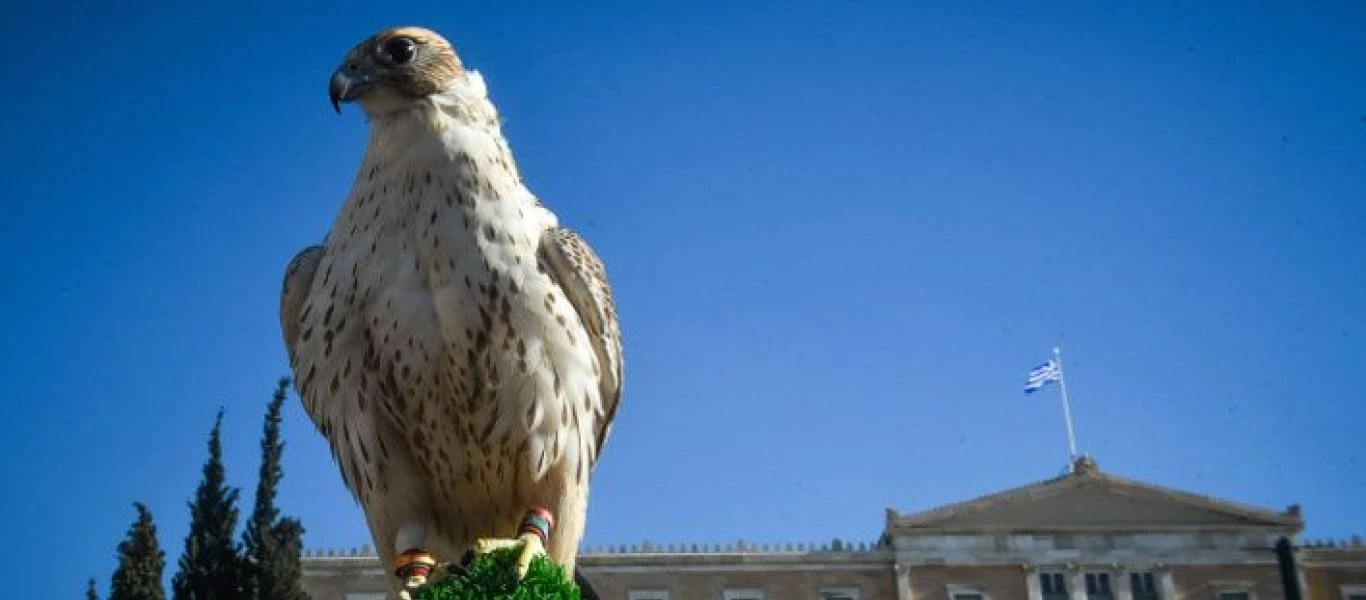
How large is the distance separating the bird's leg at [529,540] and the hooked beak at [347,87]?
1.36 meters

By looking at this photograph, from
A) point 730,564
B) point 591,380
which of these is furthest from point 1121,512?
point 591,380

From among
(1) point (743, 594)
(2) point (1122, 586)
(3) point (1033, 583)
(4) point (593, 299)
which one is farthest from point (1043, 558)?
(4) point (593, 299)

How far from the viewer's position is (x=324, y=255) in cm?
366

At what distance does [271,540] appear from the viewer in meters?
19.6

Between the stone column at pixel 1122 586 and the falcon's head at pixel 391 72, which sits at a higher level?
the stone column at pixel 1122 586

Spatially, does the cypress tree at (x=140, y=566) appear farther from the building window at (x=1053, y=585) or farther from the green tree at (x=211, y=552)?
the building window at (x=1053, y=585)

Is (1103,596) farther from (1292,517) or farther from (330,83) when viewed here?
(330,83)

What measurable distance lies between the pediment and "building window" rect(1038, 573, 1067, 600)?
4.42ft

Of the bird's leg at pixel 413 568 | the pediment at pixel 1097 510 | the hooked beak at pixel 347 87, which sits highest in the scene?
the pediment at pixel 1097 510

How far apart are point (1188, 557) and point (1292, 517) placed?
136 inches

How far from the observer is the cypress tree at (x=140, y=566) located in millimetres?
18188

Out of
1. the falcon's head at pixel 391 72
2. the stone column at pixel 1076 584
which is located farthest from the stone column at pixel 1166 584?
the falcon's head at pixel 391 72

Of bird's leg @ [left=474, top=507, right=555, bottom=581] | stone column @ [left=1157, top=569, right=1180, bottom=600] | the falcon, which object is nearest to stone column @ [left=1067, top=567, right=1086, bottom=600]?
stone column @ [left=1157, top=569, right=1180, bottom=600]

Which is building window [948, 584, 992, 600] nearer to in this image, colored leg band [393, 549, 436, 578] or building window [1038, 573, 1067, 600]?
building window [1038, 573, 1067, 600]
